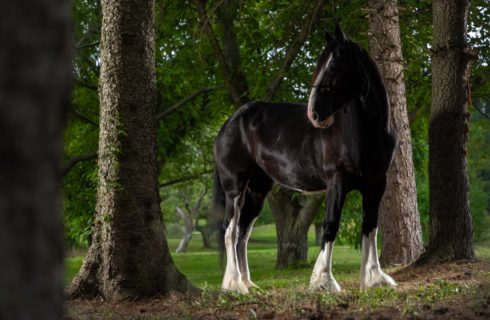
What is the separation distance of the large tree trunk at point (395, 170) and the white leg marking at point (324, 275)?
3469 millimetres

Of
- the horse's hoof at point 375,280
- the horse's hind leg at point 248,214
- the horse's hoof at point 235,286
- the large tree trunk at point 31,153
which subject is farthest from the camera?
the horse's hind leg at point 248,214

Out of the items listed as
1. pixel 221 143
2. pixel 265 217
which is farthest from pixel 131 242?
pixel 265 217

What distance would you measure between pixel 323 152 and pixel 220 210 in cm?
193

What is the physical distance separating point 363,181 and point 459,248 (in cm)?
221

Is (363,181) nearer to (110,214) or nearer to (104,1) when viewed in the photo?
(110,214)

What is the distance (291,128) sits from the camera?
26.5ft

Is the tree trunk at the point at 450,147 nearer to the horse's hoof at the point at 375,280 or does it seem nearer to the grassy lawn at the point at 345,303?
the grassy lawn at the point at 345,303

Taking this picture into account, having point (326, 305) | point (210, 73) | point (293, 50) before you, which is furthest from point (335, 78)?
point (210, 73)

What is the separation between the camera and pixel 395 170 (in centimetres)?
1057

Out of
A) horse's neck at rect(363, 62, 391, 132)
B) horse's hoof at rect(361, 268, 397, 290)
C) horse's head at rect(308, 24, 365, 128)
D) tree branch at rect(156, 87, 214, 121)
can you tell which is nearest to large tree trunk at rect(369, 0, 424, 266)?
horse's hoof at rect(361, 268, 397, 290)

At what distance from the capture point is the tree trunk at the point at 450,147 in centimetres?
866

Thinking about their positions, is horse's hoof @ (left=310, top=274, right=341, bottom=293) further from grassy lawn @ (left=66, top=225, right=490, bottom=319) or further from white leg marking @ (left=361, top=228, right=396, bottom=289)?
white leg marking @ (left=361, top=228, right=396, bottom=289)

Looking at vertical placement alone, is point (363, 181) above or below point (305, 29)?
below

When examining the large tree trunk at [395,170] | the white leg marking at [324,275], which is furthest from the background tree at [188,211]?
the white leg marking at [324,275]
